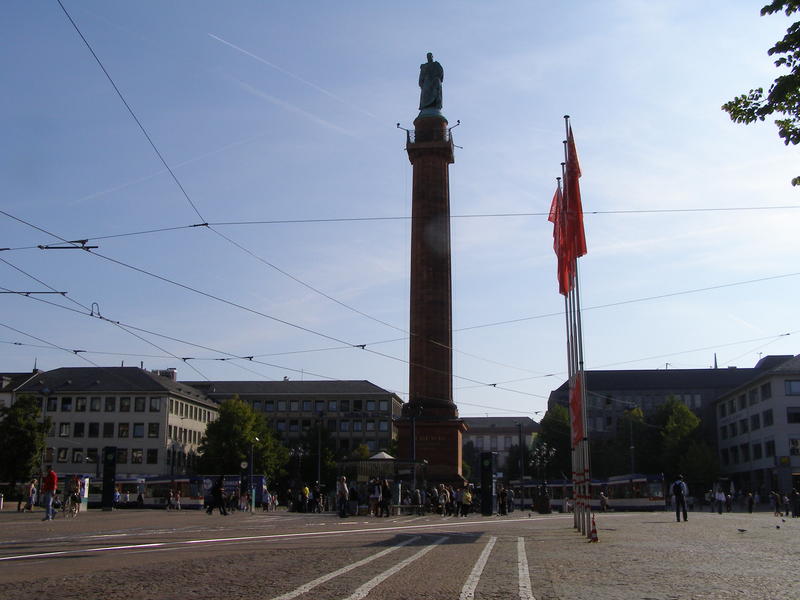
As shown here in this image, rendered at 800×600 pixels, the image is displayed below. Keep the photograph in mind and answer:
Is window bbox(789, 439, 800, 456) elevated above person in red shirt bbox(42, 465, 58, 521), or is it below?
above

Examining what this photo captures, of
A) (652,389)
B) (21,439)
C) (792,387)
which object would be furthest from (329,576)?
(652,389)

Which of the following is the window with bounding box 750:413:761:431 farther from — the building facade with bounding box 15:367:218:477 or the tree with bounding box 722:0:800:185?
the tree with bounding box 722:0:800:185

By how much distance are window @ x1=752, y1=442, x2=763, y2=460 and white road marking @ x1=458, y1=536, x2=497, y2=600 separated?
76565 mm

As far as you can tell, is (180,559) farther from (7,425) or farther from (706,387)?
(706,387)

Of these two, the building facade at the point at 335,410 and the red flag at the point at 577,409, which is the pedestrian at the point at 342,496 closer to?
the red flag at the point at 577,409

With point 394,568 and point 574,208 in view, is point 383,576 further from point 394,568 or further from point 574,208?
point 574,208

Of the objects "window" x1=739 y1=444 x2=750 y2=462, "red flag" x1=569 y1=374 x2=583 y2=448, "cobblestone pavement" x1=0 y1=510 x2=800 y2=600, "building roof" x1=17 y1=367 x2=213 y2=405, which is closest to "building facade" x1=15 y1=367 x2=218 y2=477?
"building roof" x1=17 y1=367 x2=213 y2=405

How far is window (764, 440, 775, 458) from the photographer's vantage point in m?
79.9

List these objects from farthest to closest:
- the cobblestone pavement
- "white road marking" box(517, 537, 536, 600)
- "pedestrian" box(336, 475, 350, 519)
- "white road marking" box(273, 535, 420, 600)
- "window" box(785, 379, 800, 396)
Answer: "window" box(785, 379, 800, 396) → "pedestrian" box(336, 475, 350, 519) → the cobblestone pavement → "white road marking" box(517, 537, 536, 600) → "white road marking" box(273, 535, 420, 600)

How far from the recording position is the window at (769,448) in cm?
7994

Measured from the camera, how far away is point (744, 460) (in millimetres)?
92625

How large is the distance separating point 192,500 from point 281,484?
49384mm

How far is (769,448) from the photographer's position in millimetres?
81562

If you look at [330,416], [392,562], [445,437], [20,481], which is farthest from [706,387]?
[392,562]
